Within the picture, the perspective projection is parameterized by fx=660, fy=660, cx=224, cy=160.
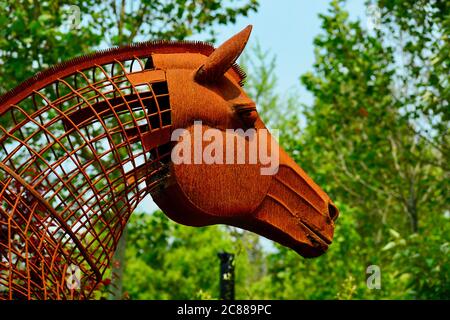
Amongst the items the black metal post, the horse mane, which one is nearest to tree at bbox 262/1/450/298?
the black metal post

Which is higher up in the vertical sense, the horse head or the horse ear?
the horse ear

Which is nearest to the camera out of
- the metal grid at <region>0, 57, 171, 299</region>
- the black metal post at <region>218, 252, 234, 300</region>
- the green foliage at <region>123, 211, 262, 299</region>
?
the metal grid at <region>0, 57, 171, 299</region>

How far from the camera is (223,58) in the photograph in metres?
2.52

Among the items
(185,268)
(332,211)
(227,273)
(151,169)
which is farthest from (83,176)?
(185,268)

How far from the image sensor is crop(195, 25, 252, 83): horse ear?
251 cm

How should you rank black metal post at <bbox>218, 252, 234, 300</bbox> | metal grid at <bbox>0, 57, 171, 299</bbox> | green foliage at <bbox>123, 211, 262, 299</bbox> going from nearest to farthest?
metal grid at <bbox>0, 57, 171, 299</bbox> < black metal post at <bbox>218, 252, 234, 300</bbox> < green foliage at <bbox>123, 211, 262, 299</bbox>

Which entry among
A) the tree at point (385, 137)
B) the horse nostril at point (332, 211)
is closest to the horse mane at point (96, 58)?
the horse nostril at point (332, 211)

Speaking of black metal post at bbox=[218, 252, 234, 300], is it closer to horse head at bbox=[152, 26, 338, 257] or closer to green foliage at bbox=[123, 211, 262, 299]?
horse head at bbox=[152, 26, 338, 257]
